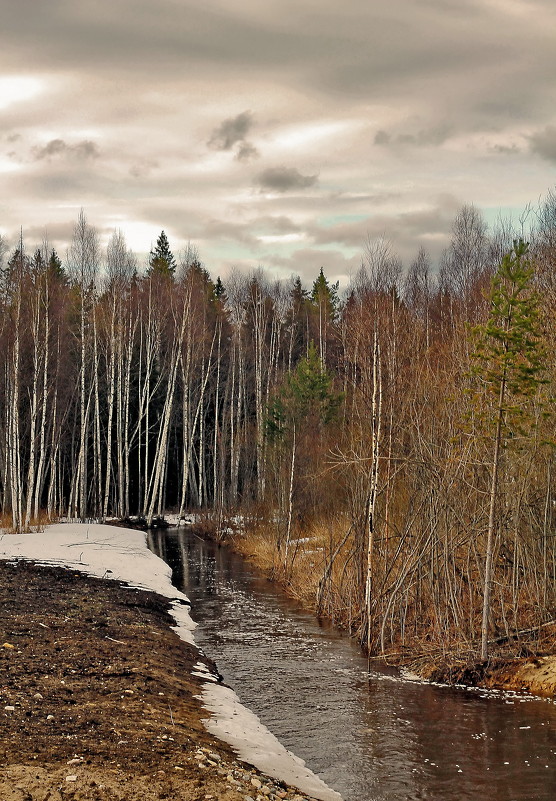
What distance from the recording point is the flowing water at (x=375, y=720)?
887 cm

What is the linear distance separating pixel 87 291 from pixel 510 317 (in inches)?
1351

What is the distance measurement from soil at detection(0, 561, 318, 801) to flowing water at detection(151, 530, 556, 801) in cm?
119

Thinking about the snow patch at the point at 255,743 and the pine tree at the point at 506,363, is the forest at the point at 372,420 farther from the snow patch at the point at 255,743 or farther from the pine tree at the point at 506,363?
the snow patch at the point at 255,743

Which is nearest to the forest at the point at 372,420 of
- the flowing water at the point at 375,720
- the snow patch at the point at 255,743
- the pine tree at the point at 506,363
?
the pine tree at the point at 506,363

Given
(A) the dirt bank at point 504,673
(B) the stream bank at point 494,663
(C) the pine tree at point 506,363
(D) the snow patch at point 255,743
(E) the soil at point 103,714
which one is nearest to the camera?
(E) the soil at point 103,714

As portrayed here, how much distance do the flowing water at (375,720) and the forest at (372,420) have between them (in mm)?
1236

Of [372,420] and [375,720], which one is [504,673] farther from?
[372,420]

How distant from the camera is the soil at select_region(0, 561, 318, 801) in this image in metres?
6.97

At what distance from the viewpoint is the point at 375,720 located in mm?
11133

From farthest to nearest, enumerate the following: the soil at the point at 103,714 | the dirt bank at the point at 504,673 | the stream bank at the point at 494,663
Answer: the stream bank at the point at 494,663, the dirt bank at the point at 504,673, the soil at the point at 103,714

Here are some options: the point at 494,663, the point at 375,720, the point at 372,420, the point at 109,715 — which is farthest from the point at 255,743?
the point at 372,420

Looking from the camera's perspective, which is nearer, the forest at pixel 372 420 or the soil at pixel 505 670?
the soil at pixel 505 670

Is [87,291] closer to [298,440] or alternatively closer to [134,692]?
[298,440]

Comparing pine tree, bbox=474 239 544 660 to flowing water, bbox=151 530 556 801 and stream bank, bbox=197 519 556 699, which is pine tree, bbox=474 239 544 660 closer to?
stream bank, bbox=197 519 556 699
